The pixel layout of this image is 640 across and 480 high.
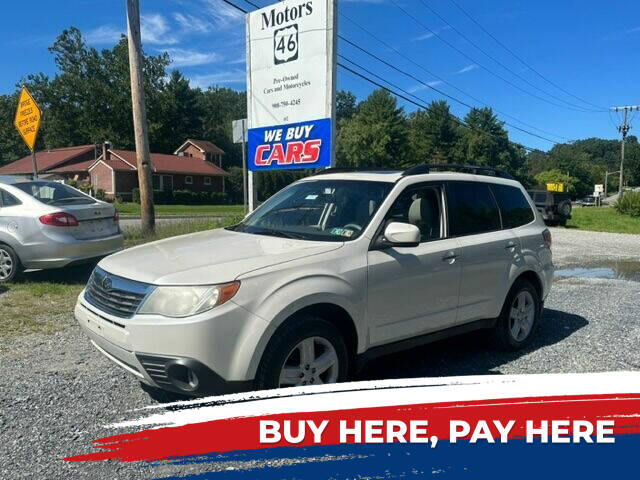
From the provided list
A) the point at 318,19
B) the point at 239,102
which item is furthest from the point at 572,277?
the point at 239,102

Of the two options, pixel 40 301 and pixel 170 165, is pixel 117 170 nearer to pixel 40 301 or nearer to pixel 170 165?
pixel 170 165

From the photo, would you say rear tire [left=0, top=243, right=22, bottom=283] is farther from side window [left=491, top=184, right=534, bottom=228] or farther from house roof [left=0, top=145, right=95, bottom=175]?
house roof [left=0, top=145, right=95, bottom=175]

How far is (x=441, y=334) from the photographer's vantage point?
181 inches

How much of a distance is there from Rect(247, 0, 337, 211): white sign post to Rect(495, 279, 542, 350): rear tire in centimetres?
510

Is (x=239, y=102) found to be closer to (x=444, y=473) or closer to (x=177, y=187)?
(x=177, y=187)

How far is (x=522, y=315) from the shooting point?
5.56 metres

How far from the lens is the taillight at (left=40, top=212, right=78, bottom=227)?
7520 mm

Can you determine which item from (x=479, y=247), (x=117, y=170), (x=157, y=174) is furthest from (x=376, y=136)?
(x=479, y=247)

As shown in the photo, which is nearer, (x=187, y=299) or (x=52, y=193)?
(x=187, y=299)

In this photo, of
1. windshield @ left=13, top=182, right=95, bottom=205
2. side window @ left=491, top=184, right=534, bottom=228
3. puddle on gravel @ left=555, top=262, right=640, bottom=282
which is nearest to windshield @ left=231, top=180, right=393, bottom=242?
side window @ left=491, top=184, right=534, bottom=228

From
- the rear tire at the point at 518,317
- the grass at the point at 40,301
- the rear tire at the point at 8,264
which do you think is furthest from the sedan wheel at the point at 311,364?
the rear tire at the point at 8,264

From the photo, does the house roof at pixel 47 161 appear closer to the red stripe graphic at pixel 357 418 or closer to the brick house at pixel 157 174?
the brick house at pixel 157 174

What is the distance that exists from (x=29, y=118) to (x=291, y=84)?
7.34 m

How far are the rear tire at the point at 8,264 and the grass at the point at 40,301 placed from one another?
0.45 ft
